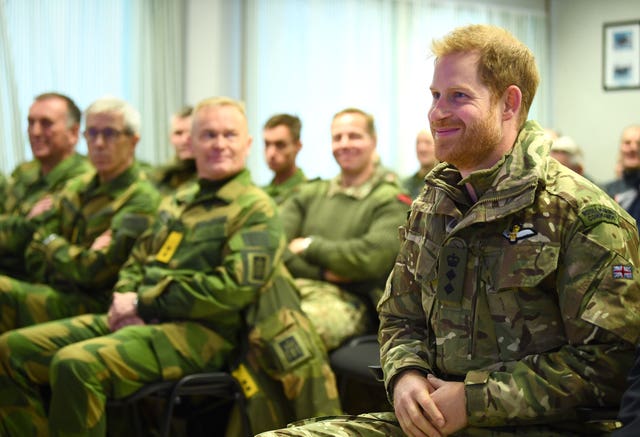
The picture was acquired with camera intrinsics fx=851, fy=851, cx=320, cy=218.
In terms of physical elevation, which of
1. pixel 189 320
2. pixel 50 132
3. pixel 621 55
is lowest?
pixel 189 320

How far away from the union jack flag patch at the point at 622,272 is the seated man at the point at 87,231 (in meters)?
2.27

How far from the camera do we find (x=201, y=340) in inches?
112

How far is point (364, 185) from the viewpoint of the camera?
12.2 feet

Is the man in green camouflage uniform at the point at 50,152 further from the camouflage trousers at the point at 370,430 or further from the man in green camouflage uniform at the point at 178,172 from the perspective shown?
the camouflage trousers at the point at 370,430

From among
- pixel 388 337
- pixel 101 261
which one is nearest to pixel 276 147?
pixel 101 261

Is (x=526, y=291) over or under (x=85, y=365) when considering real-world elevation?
over

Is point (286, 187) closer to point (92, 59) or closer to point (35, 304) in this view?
point (35, 304)

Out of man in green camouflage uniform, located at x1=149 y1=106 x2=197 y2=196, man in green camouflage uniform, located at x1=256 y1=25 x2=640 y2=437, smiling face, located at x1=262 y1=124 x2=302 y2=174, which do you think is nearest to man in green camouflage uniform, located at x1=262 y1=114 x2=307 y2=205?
smiling face, located at x1=262 y1=124 x2=302 y2=174

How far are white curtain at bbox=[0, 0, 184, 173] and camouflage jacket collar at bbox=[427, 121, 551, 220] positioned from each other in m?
4.72

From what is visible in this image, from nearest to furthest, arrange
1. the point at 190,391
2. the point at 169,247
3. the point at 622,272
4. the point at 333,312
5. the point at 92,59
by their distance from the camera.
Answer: the point at 622,272 < the point at 190,391 < the point at 169,247 < the point at 333,312 < the point at 92,59

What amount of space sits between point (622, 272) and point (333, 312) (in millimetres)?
1827

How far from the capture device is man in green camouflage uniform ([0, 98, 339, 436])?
2709mm

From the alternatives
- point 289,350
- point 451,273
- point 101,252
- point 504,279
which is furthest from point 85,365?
point 504,279

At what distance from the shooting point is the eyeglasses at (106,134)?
3.74 metres
